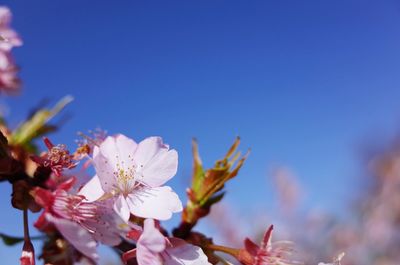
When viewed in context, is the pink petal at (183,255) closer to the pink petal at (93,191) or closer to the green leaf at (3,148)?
the pink petal at (93,191)

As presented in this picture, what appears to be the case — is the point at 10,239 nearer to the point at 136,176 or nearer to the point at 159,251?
the point at 136,176

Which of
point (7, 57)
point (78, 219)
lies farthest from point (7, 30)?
point (78, 219)

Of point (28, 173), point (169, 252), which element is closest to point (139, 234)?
point (169, 252)

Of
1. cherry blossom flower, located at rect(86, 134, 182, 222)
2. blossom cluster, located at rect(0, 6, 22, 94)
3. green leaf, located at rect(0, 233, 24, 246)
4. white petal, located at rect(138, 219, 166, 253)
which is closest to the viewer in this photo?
white petal, located at rect(138, 219, 166, 253)

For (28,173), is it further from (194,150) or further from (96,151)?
(194,150)

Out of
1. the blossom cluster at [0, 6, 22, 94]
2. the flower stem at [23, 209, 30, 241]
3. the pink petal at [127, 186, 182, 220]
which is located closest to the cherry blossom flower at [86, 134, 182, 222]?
the pink petal at [127, 186, 182, 220]

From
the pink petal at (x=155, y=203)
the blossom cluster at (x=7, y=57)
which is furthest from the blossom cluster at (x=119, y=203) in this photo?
the blossom cluster at (x=7, y=57)

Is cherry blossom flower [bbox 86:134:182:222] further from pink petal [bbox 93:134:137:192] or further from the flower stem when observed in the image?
the flower stem
